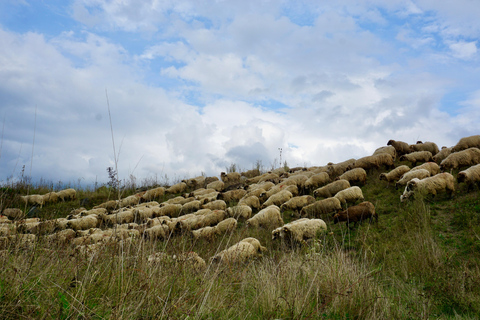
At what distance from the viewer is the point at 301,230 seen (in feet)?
32.2

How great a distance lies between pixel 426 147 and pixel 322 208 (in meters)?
10.7

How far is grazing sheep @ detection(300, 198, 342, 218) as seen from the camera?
11.9m

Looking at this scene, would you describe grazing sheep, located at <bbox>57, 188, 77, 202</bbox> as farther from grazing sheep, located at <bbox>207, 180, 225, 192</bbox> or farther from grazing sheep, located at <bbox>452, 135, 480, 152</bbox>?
grazing sheep, located at <bbox>452, 135, 480, 152</bbox>

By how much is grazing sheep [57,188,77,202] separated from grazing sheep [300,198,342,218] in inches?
641

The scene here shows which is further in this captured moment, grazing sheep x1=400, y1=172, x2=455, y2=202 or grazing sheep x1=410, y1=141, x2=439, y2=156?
grazing sheep x1=410, y1=141, x2=439, y2=156

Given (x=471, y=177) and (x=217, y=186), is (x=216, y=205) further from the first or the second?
(x=471, y=177)

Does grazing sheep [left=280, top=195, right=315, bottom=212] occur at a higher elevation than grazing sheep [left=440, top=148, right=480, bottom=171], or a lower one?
lower

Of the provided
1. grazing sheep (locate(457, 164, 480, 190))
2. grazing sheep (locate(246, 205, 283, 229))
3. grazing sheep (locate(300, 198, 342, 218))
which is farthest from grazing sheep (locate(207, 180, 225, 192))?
grazing sheep (locate(457, 164, 480, 190))

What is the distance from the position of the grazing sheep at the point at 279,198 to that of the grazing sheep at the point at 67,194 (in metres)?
14.1

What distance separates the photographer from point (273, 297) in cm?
388

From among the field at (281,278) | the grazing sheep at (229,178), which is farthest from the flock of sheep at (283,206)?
the grazing sheep at (229,178)

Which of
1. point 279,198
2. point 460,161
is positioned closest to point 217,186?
point 279,198

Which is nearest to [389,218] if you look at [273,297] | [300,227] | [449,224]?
[449,224]

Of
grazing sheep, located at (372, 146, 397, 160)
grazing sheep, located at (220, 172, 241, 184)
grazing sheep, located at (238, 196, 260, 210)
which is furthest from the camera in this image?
grazing sheep, located at (220, 172, 241, 184)
